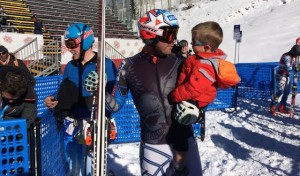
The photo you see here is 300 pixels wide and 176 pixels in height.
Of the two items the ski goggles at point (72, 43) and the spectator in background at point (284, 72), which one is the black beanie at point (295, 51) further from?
the ski goggles at point (72, 43)

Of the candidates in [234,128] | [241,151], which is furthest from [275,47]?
[241,151]

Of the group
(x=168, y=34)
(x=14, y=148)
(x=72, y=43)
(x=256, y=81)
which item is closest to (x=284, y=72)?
(x=256, y=81)

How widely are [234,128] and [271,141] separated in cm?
123

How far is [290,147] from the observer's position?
6453mm

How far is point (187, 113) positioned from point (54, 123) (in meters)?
1.81

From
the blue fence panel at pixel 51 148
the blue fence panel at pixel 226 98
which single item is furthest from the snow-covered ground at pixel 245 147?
the blue fence panel at pixel 51 148

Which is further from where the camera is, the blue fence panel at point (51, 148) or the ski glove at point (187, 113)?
the blue fence panel at point (51, 148)

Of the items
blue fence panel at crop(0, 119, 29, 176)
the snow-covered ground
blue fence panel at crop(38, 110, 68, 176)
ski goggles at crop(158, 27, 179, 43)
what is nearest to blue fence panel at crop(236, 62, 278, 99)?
the snow-covered ground

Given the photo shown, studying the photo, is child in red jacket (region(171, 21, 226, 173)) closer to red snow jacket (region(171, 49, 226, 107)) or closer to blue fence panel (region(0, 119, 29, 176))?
red snow jacket (region(171, 49, 226, 107))

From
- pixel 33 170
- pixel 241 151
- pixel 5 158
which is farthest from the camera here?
pixel 241 151

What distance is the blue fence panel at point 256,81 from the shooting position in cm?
1187

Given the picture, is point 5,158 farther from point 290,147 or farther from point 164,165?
point 290,147

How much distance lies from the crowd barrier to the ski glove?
1172mm

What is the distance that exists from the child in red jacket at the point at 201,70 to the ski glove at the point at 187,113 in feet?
0.16
